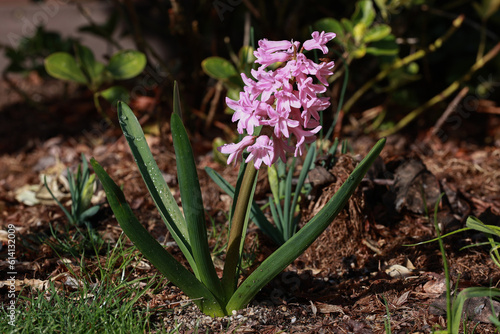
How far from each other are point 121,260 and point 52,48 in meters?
2.06

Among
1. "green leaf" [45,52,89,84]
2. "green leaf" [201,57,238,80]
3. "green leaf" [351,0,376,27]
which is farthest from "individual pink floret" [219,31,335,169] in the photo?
"green leaf" [45,52,89,84]

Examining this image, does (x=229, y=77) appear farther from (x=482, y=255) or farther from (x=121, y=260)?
(x=482, y=255)

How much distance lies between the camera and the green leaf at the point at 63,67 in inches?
100.0

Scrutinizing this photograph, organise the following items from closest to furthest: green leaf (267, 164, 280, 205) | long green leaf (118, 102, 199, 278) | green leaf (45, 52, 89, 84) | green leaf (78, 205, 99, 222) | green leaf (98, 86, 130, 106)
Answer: long green leaf (118, 102, 199, 278) < green leaf (267, 164, 280, 205) < green leaf (78, 205, 99, 222) < green leaf (45, 52, 89, 84) < green leaf (98, 86, 130, 106)

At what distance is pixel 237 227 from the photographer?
4.79 ft

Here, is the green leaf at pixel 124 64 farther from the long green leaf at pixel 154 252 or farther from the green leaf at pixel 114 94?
the long green leaf at pixel 154 252

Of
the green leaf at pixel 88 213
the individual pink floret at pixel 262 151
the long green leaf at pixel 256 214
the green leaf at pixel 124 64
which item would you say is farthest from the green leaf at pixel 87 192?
the individual pink floret at pixel 262 151

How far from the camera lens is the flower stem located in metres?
1.40

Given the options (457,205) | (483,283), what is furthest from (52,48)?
(483,283)

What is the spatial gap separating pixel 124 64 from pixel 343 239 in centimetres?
153

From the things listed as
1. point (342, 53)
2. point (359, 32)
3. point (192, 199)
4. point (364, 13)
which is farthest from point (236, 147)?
point (342, 53)

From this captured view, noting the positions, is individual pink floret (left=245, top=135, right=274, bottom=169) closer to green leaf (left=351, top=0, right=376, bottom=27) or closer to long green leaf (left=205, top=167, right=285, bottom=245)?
long green leaf (left=205, top=167, right=285, bottom=245)

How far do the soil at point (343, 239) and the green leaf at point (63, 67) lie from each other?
1.70 feet

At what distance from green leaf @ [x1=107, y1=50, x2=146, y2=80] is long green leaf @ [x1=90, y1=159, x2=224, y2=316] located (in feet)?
4.84
